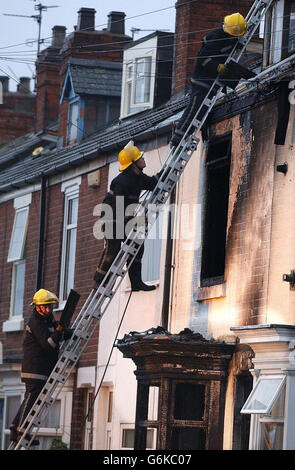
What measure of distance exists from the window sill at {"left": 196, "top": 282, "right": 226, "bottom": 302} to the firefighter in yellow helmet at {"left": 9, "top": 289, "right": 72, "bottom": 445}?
2049mm

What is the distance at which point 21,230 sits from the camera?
27609mm

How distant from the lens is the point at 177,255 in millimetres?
21078

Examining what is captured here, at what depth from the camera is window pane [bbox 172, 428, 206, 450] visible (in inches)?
756

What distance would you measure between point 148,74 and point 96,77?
3.24 meters

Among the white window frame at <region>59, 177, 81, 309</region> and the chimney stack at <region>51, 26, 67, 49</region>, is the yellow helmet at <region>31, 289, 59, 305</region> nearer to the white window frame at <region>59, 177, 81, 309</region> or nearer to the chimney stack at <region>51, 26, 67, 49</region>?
the white window frame at <region>59, 177, 81, 309</region>

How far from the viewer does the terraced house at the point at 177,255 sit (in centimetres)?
1814

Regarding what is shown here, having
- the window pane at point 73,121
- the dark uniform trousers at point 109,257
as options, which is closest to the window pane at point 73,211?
the window pane at point 73,121

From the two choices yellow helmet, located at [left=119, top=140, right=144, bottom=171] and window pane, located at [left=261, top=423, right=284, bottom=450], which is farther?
yellow helmet, located at [left=119, top=140, right=144, bottom=171]

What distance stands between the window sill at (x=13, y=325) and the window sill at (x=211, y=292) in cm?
726

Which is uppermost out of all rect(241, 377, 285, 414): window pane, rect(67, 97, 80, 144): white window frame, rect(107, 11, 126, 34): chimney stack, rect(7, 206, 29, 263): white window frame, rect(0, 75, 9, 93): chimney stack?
rect(0, 75, 9, 93): chimney stack

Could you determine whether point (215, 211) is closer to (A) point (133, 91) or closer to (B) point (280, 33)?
(B) point (280, 33)

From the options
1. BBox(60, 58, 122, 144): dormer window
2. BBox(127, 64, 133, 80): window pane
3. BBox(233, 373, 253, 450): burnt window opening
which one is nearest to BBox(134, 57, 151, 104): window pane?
BBox(127, 64, 133, 80): window pane

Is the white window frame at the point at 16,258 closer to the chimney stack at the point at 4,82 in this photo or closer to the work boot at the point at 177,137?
the work boot at the point at 177,137

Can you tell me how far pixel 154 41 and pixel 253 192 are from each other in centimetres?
757
